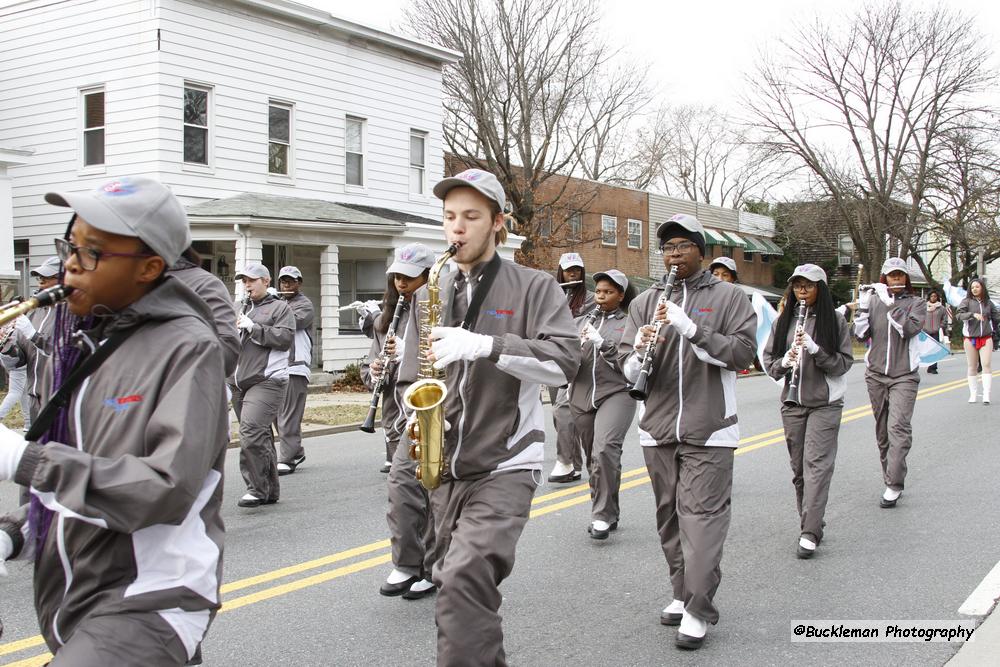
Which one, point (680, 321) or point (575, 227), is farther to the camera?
point (575, 227)

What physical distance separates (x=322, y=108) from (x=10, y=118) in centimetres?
633

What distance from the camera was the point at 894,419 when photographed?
849 cm

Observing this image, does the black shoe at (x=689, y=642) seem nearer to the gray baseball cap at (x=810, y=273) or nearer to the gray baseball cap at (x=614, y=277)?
the gray baseball cap at (x=810, y=273)

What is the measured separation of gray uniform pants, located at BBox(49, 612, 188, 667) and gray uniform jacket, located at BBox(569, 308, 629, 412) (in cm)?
558

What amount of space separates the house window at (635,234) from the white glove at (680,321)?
32964mm

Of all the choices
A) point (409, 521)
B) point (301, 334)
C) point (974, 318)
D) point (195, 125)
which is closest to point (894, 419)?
point (409, 521)

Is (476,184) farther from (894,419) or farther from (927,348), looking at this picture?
(927,348)

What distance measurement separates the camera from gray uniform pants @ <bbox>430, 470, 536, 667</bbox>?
3.47 meters

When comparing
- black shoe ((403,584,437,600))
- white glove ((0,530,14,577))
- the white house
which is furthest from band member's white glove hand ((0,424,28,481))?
the white house

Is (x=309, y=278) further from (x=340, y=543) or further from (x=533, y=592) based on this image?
(x=533, y=592)

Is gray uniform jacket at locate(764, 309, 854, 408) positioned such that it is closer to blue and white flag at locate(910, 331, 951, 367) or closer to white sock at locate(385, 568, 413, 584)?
blue and white flag at locate(910, 331, 951, 367)

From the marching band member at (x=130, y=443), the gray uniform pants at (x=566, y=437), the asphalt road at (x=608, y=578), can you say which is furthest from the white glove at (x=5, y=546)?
the gray uniform pants at (x=566, y=437)

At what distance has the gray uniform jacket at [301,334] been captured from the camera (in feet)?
31.8

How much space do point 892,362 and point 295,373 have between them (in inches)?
225
